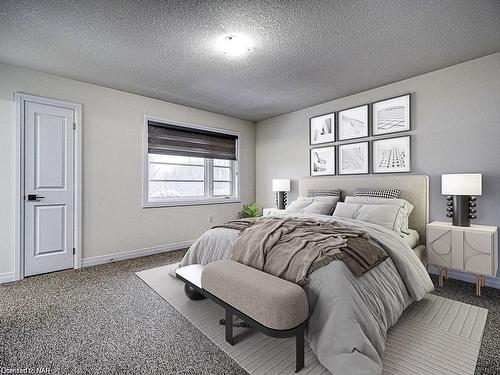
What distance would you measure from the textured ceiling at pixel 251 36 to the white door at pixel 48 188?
63cm

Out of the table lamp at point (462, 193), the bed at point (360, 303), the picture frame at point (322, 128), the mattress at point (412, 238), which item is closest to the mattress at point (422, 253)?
the mattress at point (412, 238)

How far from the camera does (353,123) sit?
399 centimetres

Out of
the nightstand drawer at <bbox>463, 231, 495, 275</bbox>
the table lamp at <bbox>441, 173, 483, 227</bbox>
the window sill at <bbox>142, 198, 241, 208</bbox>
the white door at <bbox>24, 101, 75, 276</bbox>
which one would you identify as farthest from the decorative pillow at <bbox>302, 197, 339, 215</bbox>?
the white door at <bbox>24, 101, 75, 276</bbox>

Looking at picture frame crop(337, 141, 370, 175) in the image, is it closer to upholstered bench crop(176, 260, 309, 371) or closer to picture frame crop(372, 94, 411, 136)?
picture frame crop(372, 94, 411, 136)

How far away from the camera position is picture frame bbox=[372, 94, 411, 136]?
11.3 ft

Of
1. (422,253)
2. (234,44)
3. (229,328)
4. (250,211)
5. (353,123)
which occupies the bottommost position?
(229,328)

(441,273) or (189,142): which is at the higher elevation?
(189,142)

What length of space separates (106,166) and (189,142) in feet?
4.73

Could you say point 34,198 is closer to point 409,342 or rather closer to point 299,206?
point 299,206

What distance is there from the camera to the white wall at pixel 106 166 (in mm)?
3037

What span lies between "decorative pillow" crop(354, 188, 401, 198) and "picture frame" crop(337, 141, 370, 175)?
36cm

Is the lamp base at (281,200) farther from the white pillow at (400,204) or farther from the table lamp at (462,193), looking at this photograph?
the table lamp at (462,193)

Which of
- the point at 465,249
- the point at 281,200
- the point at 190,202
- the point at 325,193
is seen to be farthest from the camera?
the point at 281,200

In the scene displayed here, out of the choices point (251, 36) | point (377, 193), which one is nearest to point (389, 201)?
point (377, 193)
